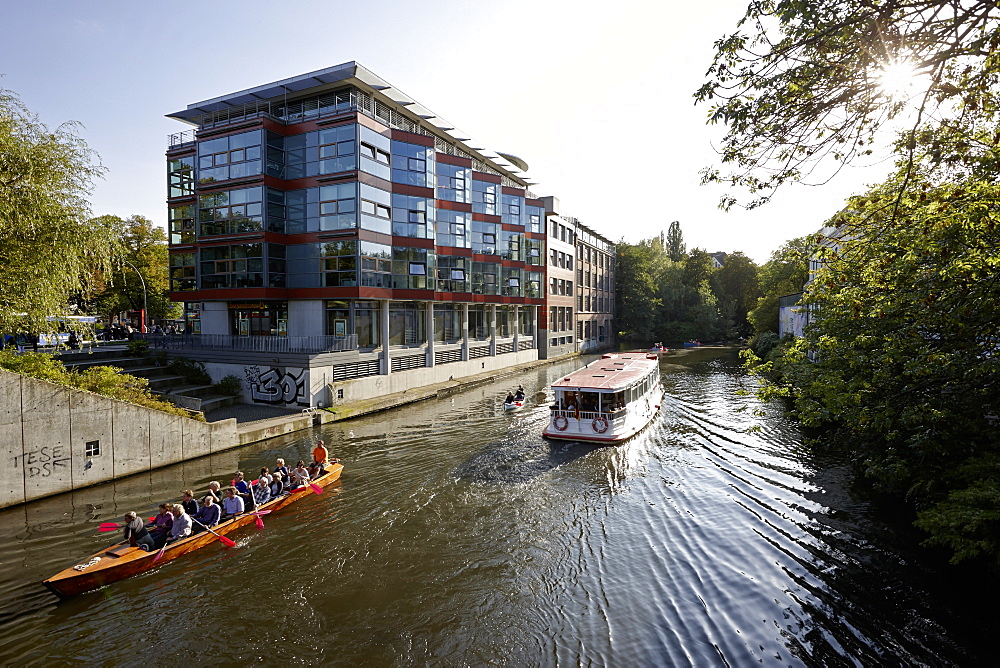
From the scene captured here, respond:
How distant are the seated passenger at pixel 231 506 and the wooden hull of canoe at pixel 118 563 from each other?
208 millimetres

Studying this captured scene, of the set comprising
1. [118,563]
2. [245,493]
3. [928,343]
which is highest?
[928,343]

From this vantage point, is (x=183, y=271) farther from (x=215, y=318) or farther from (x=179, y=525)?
(x=179, y=525)

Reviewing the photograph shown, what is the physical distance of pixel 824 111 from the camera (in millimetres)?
6789

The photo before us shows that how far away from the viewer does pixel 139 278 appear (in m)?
45.3

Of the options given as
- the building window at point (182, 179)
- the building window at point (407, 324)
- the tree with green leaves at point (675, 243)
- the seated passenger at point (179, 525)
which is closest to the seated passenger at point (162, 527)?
the seated passenger at point (179, 525)

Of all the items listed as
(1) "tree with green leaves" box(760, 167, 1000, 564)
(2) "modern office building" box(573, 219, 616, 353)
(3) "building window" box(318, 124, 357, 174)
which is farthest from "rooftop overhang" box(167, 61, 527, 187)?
(2) "modern office building" box(573, 219, 616, 353)

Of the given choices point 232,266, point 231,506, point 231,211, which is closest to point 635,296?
point 232,266

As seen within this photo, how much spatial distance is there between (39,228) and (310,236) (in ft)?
50.0

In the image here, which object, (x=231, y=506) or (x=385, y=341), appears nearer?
(x=231, y=506)

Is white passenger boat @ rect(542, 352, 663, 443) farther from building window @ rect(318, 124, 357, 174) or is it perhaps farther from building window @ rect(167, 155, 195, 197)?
building window @ rect(167, 155, 195, 197)

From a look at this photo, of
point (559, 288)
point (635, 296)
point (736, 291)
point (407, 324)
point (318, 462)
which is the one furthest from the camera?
point (736, 291)

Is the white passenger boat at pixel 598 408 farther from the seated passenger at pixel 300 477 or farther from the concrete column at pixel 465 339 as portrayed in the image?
the concrete column at pixel 465 339

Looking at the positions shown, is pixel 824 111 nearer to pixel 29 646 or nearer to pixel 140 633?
pixel 140 633

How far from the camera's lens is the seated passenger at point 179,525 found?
13148mm
